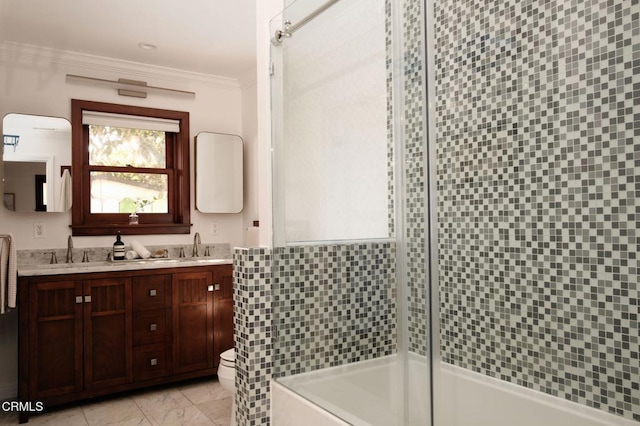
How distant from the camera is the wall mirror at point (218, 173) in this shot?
162 inches

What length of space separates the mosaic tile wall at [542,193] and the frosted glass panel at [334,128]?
24 centimetres

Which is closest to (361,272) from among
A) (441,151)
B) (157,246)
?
(441,151)

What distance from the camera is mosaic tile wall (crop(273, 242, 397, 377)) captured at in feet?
4.97

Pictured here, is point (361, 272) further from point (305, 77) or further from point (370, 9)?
point (370, 9)

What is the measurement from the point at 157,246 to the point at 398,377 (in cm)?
306

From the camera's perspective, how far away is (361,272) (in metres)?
1.55

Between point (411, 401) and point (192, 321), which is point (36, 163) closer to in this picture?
point (192, 321)

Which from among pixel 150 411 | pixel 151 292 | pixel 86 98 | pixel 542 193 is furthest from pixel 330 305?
pixel 86 98

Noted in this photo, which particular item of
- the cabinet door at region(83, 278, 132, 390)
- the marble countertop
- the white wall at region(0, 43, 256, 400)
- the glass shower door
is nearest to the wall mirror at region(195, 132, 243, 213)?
the white wall at region(0, 43, 256, 400)

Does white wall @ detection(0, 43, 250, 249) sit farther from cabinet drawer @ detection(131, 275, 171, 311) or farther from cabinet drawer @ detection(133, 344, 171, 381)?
cabinet drawer @ detection(133, 344, 171, 381)

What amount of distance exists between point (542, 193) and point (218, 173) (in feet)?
10.8

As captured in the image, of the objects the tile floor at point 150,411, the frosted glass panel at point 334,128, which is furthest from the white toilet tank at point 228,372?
the frosted glass panel at point 334,128

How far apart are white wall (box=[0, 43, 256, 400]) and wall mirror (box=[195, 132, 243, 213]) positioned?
0.10 metres

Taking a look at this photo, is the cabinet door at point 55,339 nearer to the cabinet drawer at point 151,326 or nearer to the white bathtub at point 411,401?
the cabinet drawer at point 151,326
